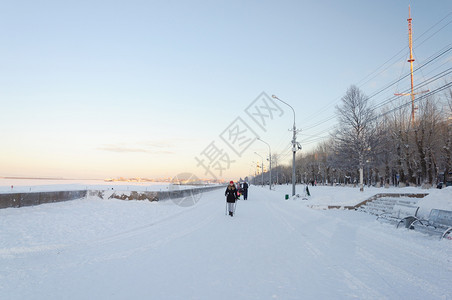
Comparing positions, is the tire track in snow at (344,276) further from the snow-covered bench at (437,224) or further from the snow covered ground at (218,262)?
the snow-covered bench at (437,224)

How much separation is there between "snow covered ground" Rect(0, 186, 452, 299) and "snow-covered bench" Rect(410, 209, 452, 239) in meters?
0.40

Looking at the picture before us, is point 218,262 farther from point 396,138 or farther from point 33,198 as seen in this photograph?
point 396,138

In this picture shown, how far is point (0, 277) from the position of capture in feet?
17.0

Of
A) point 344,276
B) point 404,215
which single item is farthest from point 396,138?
point 344,276

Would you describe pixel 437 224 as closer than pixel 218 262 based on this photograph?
No

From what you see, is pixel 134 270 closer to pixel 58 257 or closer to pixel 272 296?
pixel 58 257

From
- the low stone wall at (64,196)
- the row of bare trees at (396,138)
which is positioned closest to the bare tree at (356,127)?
the row of bare trees at (396,138)

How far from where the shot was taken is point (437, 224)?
32.7 ft

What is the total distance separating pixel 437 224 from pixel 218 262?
819cm

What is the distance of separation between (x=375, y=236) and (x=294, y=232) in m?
2.65

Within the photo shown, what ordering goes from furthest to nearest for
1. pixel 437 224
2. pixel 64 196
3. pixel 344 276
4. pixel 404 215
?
pixel 64 196 → pixel 404 215 → pixel 437 224 → pixel 344 276

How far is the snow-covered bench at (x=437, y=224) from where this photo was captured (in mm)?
9315

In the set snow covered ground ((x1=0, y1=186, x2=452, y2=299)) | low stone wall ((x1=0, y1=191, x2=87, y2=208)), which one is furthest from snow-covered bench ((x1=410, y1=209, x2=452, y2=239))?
low stone wall ((x1=0, y1=191, x2=87, y2=208))

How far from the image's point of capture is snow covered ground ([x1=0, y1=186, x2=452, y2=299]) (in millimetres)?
4652
